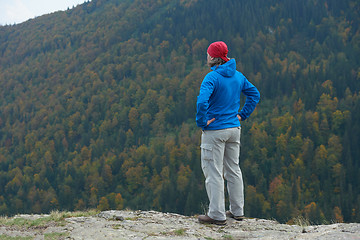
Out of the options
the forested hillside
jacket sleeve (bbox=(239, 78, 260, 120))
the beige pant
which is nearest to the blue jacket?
the beige pant

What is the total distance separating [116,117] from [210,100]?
125 meters

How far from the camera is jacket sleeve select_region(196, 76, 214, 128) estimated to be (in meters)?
4.67

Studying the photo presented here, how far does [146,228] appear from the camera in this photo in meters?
4.96

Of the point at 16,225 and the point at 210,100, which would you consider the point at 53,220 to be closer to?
the point at 16,225

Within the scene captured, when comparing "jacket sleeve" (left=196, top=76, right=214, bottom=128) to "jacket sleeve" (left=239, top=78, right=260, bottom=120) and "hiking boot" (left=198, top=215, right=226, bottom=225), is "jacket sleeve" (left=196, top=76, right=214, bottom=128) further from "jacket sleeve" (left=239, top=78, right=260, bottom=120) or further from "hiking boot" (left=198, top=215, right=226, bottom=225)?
"hiking boot" (left=198, top=215, right=226, bottom=225)

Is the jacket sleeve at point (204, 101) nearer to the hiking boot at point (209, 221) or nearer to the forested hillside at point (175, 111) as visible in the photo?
the hiking boot at point (209, 221)

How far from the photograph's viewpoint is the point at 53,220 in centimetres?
538

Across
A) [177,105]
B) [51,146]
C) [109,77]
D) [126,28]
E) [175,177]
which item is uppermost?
[126,28]

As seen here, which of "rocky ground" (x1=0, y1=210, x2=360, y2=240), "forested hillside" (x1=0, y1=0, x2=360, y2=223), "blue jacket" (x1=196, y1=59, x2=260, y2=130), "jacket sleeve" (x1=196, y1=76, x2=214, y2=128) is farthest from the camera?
"forested hillside" (x1=0, y1=0, x2=360, y2=223)

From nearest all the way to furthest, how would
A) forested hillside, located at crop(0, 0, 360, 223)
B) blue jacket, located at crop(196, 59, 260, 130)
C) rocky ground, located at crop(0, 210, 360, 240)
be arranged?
rocky ground, located at crop(0, 210, 360, 240), blue jacket, located at crop(196, 59, 260, 130), forested hillside, located at crop(0, 0, 360, 223)

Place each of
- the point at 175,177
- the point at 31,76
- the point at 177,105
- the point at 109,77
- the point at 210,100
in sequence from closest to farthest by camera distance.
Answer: the point at 210,100 → the point at 175,177 → the point at 177,105 → the point at 109,77 → the point at 31,76

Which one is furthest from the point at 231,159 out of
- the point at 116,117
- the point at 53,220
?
the point at 116,117

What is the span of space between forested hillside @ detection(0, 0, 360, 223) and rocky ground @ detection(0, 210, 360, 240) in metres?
62.7

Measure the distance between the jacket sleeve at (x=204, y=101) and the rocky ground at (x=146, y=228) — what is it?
152cm
